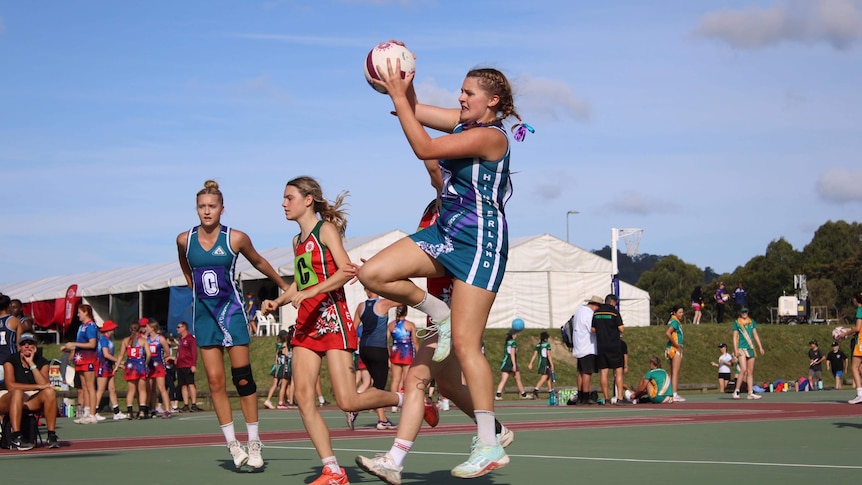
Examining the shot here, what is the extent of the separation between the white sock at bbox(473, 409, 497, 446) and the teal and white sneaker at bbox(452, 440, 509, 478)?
31mm

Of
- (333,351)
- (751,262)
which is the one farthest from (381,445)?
(751,262)

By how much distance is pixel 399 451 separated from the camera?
A: 241 inches

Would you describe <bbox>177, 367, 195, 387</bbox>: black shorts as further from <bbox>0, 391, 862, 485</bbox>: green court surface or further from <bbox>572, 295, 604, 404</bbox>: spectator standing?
<bbox>572, 295, 604, 404</bbox>: spectator standing

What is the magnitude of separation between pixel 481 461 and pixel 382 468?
1.81ft

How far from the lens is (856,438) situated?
997cm

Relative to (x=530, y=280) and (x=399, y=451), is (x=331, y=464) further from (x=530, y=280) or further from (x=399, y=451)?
(x=530, y=280)

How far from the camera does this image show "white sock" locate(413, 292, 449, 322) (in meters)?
6.38

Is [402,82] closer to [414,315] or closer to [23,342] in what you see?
[23,342]

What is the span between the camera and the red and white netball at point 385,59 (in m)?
6.18

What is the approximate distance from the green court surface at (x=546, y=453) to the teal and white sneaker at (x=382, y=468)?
0.77m

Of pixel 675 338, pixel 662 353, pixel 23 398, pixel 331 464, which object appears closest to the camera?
pixel 331 464

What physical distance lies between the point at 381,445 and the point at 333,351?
3.49m

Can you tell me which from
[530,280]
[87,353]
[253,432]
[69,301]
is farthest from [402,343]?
[69,301]

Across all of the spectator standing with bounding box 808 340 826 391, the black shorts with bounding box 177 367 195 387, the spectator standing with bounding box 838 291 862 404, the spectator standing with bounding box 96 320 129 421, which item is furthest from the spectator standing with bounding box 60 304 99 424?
the spectator standing with bounding box 808 340 826 391
